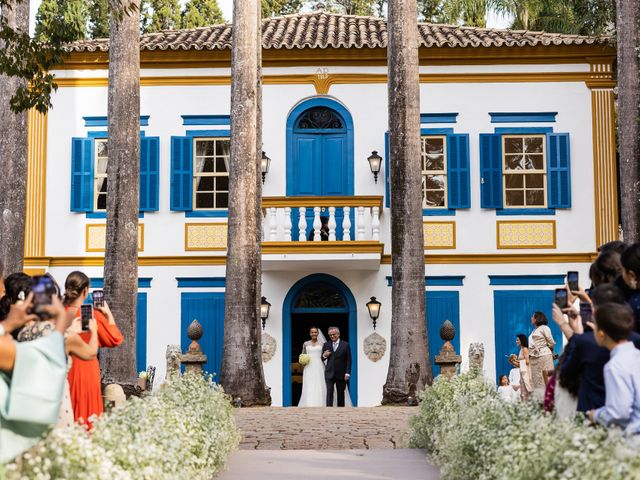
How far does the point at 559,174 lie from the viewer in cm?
2164

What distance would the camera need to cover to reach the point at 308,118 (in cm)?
2212

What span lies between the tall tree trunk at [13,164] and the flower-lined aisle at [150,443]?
23.6ft

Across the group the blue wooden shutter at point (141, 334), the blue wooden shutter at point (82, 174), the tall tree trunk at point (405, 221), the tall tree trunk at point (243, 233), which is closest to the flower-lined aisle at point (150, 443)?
the tall tree trunk at point (243, 233)

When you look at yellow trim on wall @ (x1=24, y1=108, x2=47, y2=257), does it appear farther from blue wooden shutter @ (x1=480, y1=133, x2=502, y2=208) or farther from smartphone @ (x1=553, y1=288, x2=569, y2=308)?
smartphone @ (x1=553, y1=288, x2=569, y2=308)

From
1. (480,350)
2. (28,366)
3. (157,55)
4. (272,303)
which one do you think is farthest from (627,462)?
(157,55)

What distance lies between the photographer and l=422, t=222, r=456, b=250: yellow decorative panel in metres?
21.6

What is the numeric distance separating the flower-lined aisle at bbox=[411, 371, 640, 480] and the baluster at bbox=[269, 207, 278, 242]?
9.93 meters

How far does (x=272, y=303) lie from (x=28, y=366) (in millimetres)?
16533

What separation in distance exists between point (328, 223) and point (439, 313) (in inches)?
111

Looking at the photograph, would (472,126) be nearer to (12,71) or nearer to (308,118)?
(308,118)

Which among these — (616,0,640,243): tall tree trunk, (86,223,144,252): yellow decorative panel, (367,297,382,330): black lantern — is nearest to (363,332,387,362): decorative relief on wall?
(367,297,382,330): black lantern

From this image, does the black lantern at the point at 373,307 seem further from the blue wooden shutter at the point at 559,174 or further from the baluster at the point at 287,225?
the blue wooden shutter at the point at 559,174

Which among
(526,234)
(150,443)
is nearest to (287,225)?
(526,234)

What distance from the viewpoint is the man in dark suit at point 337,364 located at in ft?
60.5
